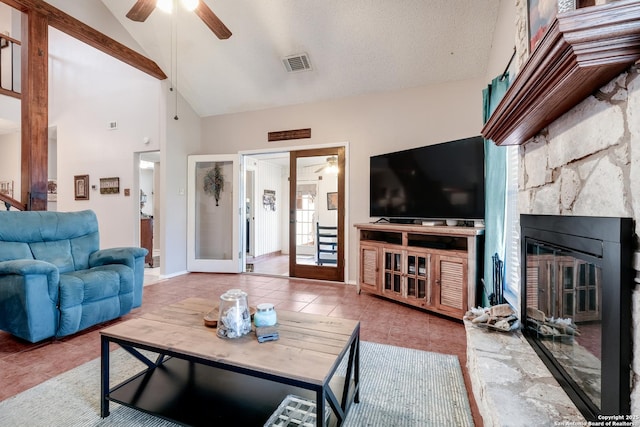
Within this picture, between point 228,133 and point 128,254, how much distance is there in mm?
2837

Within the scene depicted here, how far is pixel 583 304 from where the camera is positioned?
3.45 feet

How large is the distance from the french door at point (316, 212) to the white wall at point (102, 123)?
2389 millimetres

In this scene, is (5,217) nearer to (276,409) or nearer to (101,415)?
(101,415)

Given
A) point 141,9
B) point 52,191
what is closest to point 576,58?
point 141,9

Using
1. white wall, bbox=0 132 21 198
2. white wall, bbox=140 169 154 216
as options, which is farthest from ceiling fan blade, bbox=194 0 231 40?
white wall, bbox=0 132 21 198

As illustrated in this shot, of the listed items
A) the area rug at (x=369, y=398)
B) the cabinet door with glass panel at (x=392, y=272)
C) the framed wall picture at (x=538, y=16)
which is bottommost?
the area rug at (x=369, y=398)

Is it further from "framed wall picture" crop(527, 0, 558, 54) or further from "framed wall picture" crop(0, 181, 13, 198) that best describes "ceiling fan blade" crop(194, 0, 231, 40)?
"framed wall picture" crop(0, 181, 13, 198)

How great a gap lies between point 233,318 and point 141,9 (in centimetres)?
283

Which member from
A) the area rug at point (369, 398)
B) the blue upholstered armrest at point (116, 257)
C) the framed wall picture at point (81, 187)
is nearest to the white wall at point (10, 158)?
the framed wall picture at point (81, 187)

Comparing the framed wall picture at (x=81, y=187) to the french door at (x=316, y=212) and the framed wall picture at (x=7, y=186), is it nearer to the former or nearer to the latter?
the framed wall picture at (x=7, y=186)

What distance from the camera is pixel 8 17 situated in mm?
Answer: 5113

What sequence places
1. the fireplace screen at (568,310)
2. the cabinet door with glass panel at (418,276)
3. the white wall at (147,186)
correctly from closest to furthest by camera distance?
the fireplace screen at (568,310)
the cabinet door with glass panel at (418,276)
the white wall at (147,186)

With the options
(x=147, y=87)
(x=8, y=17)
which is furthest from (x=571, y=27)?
(x=8, y=17)

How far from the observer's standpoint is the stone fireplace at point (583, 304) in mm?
807
